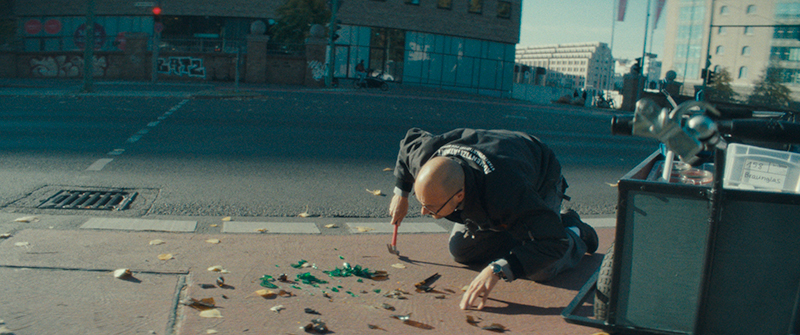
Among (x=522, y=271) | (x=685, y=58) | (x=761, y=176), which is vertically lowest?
(x=522, y=271)

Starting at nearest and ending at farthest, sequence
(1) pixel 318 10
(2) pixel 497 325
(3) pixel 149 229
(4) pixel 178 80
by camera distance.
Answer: (2) pixel 497 325, (3) pixel 149 229, (4) pixel 178 80, (1) pixel 318 10

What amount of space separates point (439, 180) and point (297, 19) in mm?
32188

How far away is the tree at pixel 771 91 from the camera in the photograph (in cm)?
2589

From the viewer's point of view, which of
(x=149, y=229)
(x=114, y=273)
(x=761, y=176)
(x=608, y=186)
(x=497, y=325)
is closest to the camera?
(x=761, y=176)

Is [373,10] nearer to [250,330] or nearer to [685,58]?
[685,58]

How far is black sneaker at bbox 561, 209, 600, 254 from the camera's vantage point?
4270mm

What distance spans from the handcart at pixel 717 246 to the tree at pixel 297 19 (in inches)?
1257

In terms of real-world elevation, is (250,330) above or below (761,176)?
below

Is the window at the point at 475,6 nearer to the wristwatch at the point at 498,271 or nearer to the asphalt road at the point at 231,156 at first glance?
the asphalt road at the point at 231,156

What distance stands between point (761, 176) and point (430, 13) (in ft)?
131

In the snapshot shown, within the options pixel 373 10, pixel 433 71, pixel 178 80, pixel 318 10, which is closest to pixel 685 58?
pixel 433 71

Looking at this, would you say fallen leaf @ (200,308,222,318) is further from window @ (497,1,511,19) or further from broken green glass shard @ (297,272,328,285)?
window @ (497,1,511,19)

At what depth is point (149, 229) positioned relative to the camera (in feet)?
15.2

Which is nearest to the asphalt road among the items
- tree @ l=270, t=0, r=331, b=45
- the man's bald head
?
the man's bald head
